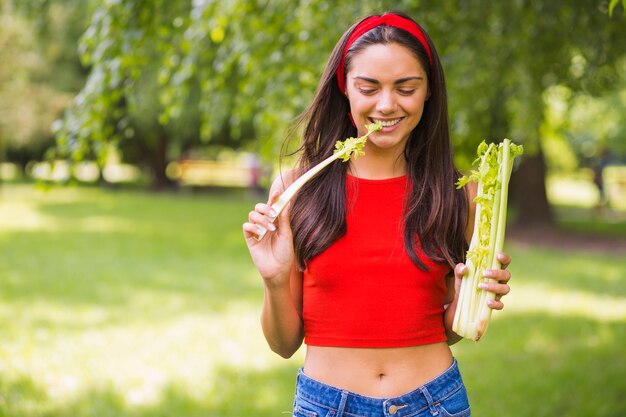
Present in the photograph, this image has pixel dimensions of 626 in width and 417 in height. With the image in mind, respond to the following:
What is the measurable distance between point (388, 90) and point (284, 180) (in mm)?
405

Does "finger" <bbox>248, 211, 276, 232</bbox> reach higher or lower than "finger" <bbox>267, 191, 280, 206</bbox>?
lower

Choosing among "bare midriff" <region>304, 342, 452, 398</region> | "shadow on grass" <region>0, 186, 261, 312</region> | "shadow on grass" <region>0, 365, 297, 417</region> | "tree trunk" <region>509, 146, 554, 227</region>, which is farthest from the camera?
"tree trunk" <region>509, 146, 554, 227</region>

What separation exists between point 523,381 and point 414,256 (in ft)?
14.1

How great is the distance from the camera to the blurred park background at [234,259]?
4.60 meters

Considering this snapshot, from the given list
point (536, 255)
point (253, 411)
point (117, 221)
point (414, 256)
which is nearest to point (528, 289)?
point (536, 255)

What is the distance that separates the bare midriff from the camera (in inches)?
89.0

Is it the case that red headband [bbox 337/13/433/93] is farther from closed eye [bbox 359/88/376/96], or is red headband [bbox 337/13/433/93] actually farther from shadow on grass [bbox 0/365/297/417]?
shadow on grass [bbox 0/365/297/417]

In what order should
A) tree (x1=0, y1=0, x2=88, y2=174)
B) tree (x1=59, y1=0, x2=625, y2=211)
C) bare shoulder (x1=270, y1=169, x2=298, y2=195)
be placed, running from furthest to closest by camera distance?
tree (x1=0, y1=0, x2=88, y2=174) → tree (x1=59, y1=0, x2=625, y2=211) → bare shoulder (x1=270, y1=169, x2=298, y2=195)

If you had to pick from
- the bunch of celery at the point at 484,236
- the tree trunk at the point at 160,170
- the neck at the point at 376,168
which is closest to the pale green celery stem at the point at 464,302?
the bunch of celery at the point at 484,236

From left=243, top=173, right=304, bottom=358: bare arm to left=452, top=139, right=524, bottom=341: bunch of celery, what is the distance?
0.45 m

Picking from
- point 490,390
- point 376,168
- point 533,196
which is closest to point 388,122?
point 376,168

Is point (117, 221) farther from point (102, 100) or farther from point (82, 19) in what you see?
point (102, 100)

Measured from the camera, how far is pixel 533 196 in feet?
55.1

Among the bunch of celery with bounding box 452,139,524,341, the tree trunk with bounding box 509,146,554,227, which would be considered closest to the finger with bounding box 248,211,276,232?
the bunch of celery with bounding box 452,139,524,341
